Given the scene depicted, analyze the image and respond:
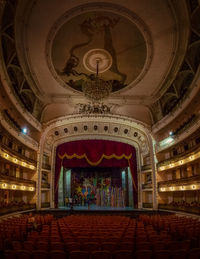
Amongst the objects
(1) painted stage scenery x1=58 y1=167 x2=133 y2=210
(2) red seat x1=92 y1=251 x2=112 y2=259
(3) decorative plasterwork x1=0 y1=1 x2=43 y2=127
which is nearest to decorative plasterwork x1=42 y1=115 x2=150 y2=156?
(3) decorative plasterwork x1=0 y1=1 x2=43 y2=127

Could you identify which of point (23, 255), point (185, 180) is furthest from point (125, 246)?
point (185, 180)

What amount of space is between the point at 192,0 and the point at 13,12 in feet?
25.6

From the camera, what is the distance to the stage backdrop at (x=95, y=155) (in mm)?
20344

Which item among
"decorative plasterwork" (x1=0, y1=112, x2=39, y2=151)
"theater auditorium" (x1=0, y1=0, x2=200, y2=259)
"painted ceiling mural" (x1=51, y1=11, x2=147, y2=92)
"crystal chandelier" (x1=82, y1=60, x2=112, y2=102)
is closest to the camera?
"theater auditorium" (x1=0, y1=0, x2=200, y2=259)

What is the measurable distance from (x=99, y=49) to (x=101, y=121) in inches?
315

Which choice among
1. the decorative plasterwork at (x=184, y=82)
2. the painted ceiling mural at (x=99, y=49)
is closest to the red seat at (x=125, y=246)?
the decorative plasterwork at (x=184, y=82)

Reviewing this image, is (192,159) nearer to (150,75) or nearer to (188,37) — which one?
(150,75)

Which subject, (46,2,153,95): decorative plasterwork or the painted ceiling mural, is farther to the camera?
the painted ceiling mural

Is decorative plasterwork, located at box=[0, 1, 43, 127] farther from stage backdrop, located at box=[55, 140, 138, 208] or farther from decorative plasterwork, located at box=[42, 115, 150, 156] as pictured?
stage backdrop, located at box=[55, 140, 138, 208]

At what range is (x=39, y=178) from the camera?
18531 millimetres

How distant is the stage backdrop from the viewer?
66.7 ft

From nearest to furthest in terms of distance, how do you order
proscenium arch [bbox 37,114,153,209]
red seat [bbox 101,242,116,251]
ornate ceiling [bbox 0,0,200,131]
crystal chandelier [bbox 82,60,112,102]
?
red seat [bbox 101,242,116,251] < ornate ceiling [bbox 0,0,200,131] < crystal chandelier [bbox 82,60,112,102] < proscenium arch [bbox 37,114,153,209]

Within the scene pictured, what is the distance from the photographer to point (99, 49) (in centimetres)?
1320

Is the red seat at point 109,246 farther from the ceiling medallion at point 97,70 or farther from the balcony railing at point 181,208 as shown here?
the balcony railing at point 181,208
